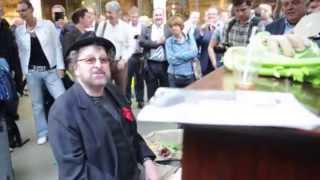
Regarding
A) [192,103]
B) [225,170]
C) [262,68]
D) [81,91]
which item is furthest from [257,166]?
[81,91]

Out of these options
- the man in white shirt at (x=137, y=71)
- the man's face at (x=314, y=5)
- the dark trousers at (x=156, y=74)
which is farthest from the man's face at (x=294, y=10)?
the man in white shirt at (x=137, y=71)

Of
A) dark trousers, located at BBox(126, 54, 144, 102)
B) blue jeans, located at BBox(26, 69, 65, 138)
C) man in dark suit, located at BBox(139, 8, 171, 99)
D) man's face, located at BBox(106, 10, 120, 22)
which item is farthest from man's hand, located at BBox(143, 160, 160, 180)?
dark trousers, located at BBox(126, 54, 144, 102)

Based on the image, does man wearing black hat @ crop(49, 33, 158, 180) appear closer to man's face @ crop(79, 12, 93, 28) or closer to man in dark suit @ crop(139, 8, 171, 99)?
man's face @ crop(79, 12, 93, 28)

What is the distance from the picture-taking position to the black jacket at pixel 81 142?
191 cm

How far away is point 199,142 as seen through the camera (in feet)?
3.14

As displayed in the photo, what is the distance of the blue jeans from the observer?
4434mm

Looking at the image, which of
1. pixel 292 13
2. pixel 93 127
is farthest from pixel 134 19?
pixel 93 127

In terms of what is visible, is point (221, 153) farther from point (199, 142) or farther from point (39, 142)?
point (39, 142)

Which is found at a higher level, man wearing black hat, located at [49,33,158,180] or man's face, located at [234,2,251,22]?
man's face, located at [234,2,251,22]

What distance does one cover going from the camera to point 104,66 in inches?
83.7

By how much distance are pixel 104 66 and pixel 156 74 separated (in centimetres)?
349

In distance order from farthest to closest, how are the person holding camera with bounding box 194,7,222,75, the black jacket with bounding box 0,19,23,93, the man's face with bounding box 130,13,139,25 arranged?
the man's face with bounding box 130,13,139,25 < the person holding camera with bounding box 194,7,222,75 < the black jacket with bounding box 0,19,23,93

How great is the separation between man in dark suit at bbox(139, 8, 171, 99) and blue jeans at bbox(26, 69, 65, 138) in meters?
1.32

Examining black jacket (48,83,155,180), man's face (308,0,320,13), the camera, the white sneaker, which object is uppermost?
man's face (308,0,320,13)
